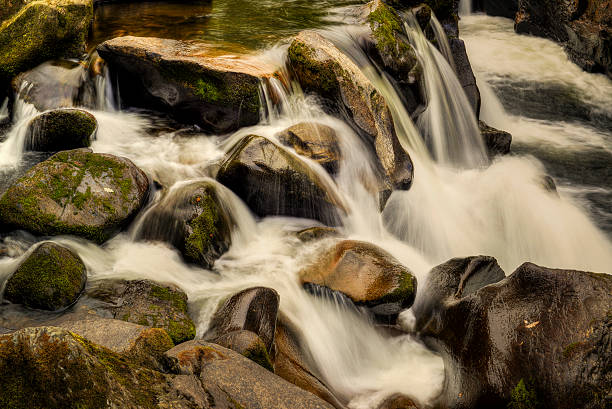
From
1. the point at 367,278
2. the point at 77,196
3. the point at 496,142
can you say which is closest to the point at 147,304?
the point at 77,196

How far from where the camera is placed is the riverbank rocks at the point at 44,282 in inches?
182

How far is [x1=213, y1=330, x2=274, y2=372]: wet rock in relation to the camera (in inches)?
160

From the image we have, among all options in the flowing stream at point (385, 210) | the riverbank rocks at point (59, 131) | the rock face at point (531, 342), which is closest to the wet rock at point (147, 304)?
the flowing stream at point (385, 210)

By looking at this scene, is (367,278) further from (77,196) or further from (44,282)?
(77,196)

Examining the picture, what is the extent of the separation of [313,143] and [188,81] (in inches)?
82.7

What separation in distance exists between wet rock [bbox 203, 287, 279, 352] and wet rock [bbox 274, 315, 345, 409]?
0.18m

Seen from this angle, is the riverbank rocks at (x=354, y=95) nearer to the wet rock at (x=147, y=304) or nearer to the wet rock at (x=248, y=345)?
the wet rock at (x=147, y=304)

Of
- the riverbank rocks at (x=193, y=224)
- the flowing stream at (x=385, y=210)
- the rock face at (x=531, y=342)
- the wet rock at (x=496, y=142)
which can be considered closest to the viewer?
the rock face at (x=531, y=342)

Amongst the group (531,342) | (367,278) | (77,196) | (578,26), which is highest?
(578,26)

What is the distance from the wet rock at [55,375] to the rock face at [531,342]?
2.91 metres

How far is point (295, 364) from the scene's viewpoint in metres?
4.71

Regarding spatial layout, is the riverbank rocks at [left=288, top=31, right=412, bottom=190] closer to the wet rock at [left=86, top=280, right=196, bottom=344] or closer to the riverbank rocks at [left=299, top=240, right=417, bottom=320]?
the riverbank rocks at [left=299, top=240, right=417, bottom=320]

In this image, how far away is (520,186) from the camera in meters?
8.23

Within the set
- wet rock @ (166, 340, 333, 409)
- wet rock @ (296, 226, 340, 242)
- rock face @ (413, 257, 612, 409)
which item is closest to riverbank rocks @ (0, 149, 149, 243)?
wet rock @ (296, 226, 340, 242)
